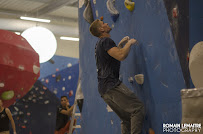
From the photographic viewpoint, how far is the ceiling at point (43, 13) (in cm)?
900

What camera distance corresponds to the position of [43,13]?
9.70 m

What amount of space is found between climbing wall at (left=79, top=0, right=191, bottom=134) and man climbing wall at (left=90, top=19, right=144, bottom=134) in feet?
0.58

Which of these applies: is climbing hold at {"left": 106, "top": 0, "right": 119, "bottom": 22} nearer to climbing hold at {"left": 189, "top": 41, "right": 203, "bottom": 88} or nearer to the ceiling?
climbing hold at {"left": 189, "top": 41, "right": 203, "bottom": 88}

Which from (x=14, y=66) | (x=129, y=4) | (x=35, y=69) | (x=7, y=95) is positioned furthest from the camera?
(x=35, y=69)

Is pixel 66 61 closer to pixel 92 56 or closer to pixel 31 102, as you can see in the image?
pixel 31 102

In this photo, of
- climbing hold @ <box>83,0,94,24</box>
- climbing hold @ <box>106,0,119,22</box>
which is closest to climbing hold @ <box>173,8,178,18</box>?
climbing hold @ <box>106,0,119,22</box>

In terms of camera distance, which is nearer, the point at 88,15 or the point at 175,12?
the point at 175,12

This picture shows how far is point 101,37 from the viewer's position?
10.6 ft

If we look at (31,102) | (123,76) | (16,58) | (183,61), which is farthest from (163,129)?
(31,102)

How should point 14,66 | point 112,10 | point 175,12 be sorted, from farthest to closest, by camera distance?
point 14,66 < point 112,10 < point 175,12

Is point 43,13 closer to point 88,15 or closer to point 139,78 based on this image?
point 88,15

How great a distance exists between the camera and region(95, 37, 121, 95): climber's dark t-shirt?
3.04 meters

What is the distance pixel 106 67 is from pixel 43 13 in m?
6.99

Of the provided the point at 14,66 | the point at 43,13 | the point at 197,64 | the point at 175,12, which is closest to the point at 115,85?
the point at 175,12
